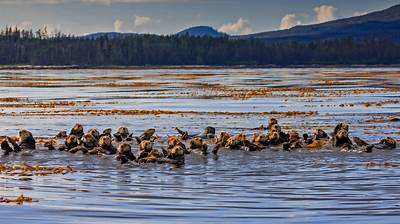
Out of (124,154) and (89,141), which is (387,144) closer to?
(124,154)

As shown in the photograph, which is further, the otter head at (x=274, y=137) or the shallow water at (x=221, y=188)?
the otter head at (x=274, y=137)

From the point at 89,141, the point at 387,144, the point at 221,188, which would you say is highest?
the point at 89,141

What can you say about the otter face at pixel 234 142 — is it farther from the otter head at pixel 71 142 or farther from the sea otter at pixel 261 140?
the otter head at pixel 71 142

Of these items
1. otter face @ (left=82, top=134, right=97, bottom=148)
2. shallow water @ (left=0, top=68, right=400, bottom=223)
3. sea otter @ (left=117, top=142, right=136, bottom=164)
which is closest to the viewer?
shallow water @ (left=0, top=68, right=400, bottom=223)

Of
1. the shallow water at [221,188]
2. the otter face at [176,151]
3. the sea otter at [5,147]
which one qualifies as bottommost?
the shallow water at [221,188]

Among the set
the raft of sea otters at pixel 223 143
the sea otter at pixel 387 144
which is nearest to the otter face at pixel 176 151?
the raft of sea otters at pixel 223 143

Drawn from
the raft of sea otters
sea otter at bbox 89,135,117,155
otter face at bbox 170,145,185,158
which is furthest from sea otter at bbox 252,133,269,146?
sea otter at bbox 89,135,117,155

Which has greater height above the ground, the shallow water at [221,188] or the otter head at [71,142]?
the otter head at [71,142]

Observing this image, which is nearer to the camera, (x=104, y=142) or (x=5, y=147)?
(x=104, y=142)

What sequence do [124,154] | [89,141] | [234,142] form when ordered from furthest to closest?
[234,142], [89,141], [124,154]

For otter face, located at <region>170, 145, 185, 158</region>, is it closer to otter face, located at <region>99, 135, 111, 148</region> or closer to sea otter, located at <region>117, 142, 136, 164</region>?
sea otter, located at <region>117, 142, 136, 164</region>

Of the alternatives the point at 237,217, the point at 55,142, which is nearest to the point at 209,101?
the point at 55,142

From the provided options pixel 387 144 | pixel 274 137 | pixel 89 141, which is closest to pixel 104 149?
pixel 89 141

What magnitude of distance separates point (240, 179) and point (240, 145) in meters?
6.89
